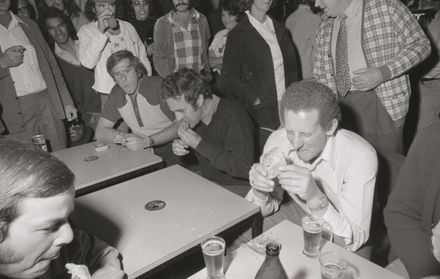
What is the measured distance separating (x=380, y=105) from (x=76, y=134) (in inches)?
115

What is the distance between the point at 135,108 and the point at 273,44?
4.86 ft

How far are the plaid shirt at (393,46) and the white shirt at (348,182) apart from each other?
1070 mm

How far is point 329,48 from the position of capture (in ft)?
9.50

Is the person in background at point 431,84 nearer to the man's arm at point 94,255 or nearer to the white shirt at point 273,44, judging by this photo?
the white shirt at point 273,44

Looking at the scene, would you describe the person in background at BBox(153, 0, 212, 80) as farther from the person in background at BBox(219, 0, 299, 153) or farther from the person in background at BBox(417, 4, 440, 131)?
the person in background at BBox(417, 4, 440, 131)

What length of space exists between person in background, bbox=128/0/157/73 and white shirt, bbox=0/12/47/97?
4.16 ft

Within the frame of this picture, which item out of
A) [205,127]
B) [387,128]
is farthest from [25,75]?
[387,128]

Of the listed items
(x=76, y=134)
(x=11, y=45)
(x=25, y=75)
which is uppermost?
(x=11, y=45)

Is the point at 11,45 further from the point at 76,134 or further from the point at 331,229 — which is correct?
the point at 331,229

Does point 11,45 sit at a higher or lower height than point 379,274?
higher

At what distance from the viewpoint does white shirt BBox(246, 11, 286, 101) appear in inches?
132

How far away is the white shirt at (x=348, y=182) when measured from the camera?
1.66 metres

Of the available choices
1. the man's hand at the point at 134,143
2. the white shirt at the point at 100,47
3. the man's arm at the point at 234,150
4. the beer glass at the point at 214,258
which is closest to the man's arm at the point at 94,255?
the beer glass at the point at 214,258

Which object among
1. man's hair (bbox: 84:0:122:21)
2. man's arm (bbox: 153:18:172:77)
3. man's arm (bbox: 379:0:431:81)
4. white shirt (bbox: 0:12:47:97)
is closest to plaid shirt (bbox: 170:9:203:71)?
man's arm (bbox: 153:18:172:77)
